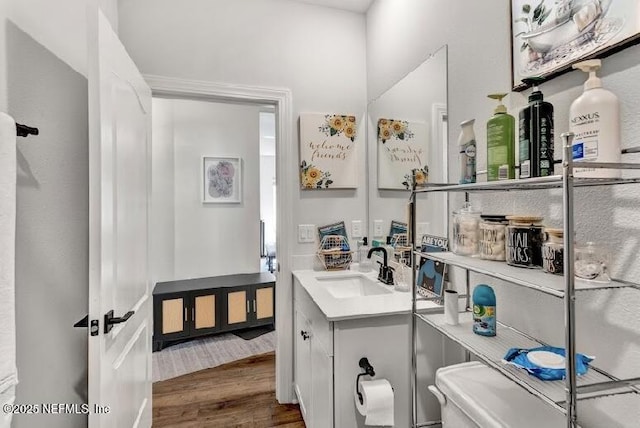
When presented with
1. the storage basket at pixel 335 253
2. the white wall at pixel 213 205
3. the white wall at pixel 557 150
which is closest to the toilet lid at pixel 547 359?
the white wall at pixel 557 150

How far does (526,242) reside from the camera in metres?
0.94

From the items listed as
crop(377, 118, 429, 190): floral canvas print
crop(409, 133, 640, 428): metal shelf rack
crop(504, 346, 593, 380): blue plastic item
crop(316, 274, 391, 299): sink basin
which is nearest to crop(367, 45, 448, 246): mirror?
crop(377, 118, 429, 190): floral canvas print

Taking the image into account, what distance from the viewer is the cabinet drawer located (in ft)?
4.49

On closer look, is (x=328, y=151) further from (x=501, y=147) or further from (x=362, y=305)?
(x=501, y=147)

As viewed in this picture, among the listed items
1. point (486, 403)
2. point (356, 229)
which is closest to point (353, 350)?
point (486, 403)

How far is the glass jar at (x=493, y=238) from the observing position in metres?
1.04

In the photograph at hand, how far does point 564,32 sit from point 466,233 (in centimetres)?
67

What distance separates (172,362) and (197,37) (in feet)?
8.46

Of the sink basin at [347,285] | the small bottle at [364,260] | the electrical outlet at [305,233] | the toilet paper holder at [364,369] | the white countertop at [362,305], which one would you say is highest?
the electrical outlet at [305,233]

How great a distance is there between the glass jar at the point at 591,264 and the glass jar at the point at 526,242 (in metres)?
0.11

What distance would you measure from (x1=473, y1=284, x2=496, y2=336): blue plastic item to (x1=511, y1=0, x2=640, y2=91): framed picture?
2.30 ft

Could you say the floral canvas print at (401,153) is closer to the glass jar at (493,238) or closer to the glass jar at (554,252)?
the glass jar at (493,238)

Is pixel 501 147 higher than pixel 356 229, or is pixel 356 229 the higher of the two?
pixel 501 147

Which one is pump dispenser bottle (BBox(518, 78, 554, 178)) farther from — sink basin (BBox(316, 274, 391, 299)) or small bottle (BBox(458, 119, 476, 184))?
sink basin (BBox(316, 274, 391, 299))
